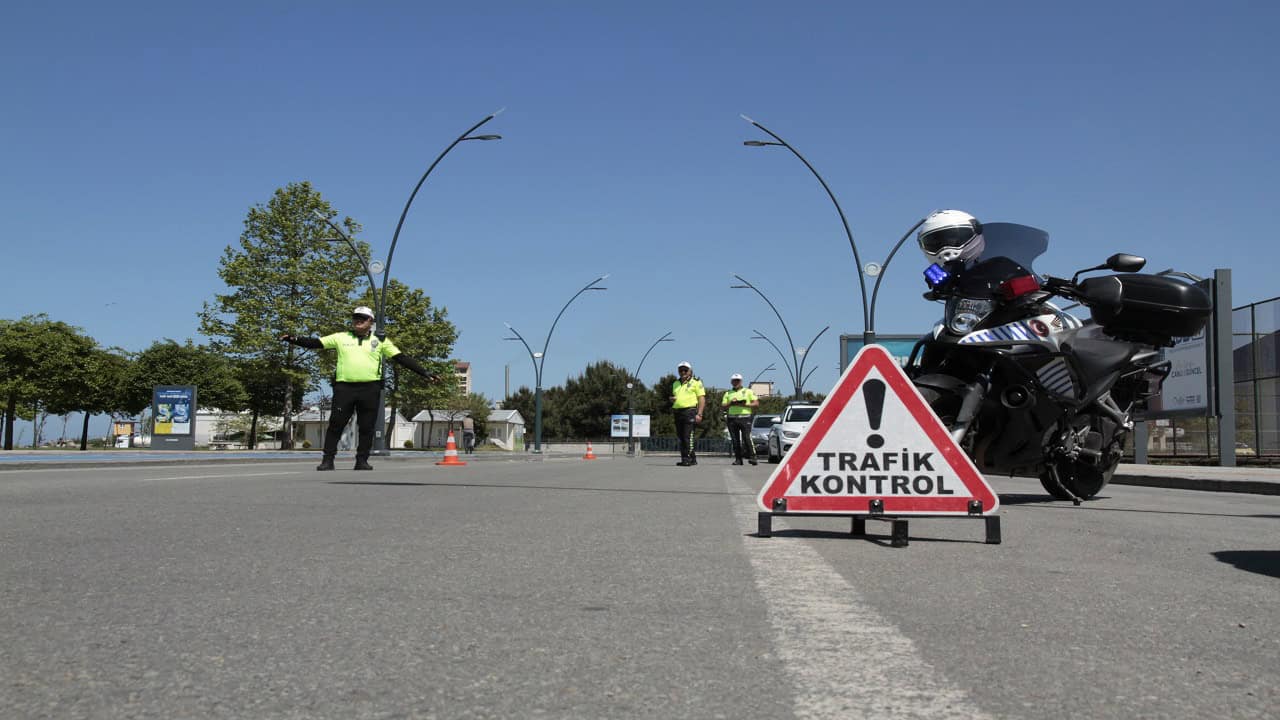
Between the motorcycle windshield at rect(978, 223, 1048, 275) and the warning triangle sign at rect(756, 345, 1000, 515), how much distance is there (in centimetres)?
253

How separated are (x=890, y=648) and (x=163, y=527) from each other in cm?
402

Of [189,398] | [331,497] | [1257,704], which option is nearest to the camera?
[1257,704]

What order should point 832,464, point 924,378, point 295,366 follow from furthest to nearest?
point 295,366
point 924,378
point 832,464

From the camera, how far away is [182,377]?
5784cm

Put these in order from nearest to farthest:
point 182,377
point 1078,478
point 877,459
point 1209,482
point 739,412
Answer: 1. point 877,459
2. point 1078,478
3. point 1209,482
4. point 739,412
5. point 182,377

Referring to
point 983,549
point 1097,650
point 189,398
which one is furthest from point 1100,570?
point 189,398

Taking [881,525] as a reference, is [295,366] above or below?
above

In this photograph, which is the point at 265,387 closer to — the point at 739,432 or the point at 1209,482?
the point at 739,432

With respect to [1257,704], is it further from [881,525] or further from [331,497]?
[331,497]

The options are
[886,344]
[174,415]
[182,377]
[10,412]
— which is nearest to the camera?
[886,344]

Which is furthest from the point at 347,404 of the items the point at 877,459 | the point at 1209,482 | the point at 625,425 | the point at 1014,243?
the point at 625,425

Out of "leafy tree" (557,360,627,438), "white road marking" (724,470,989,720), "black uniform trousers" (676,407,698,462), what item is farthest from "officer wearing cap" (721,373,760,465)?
"leafy tree" (557,360,627,438)

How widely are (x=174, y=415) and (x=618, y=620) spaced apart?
42.0 meters

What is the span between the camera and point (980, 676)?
2.41 m
